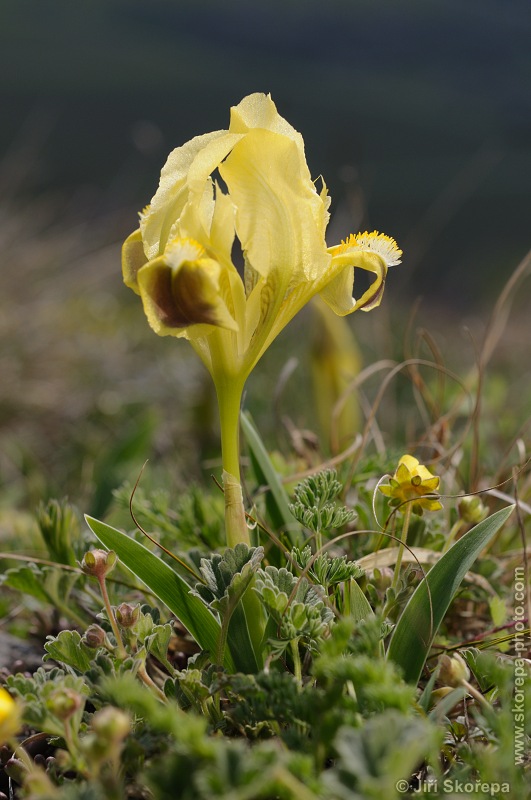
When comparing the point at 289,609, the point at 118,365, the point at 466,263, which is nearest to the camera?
the point at 289,609

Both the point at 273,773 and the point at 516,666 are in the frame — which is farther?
the point at 516,666

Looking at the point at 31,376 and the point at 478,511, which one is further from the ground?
the point at 31,376

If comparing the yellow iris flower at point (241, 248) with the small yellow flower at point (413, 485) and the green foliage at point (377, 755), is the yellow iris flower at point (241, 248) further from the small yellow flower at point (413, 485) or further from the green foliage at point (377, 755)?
the green foliage at point (377, 755)

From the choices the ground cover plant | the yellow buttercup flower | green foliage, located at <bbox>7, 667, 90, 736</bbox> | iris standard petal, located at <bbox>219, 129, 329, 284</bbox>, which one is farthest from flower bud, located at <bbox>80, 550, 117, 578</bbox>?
iris standard petal, located at <bbox>219, 129, 329, 284</bbox>

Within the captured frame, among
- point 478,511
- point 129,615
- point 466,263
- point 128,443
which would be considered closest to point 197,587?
Answer: point 129,615

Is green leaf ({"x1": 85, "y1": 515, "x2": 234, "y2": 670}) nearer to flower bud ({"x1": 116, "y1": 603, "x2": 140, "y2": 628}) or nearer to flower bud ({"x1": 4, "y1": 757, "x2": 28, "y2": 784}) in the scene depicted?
flower bud ({"x1": 116, "y1": 603, "x2": 140, "y2": 628})

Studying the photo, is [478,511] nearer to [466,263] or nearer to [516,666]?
[516,666]

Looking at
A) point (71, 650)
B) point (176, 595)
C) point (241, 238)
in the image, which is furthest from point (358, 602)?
point (241, 238)

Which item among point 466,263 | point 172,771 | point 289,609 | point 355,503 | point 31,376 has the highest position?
point 466,263

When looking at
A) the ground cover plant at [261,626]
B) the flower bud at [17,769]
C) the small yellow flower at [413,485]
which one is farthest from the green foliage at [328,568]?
the flower bud at [17,769]
